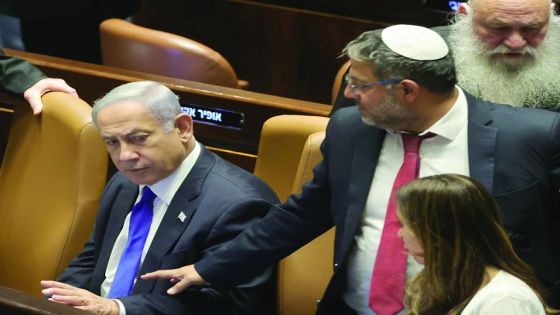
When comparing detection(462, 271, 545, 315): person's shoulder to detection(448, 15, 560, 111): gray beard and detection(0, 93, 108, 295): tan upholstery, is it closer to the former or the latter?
detection(448, 15, 560, 111): gray beard

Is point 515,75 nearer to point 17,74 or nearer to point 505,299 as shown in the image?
point 505,299

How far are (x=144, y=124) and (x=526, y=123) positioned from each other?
0.55 metres

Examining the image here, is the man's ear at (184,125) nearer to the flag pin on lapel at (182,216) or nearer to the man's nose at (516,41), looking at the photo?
the flag pin on lapel at (182,216)

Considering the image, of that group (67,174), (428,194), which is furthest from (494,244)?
(67,174)

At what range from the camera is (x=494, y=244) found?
1.22 metres

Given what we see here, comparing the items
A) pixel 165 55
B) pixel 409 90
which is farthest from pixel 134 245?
pixel 165 55

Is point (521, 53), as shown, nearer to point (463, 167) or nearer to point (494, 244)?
point (463, 167)

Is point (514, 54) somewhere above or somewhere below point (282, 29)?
Result: above

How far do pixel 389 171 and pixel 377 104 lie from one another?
10 centimetres

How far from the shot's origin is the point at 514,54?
160 cm

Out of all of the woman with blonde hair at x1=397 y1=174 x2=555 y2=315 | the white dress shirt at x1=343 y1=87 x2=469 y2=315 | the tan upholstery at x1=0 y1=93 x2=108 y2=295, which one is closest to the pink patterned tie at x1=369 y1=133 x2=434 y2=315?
the white dress shirt at x1=343 y1=87 x2=469 y2=315

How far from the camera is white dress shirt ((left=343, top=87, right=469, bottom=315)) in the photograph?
4.58ft

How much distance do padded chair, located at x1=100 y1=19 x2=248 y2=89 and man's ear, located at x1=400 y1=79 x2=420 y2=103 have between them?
0.94 meters

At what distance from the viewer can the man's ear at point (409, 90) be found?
1.37 meters
